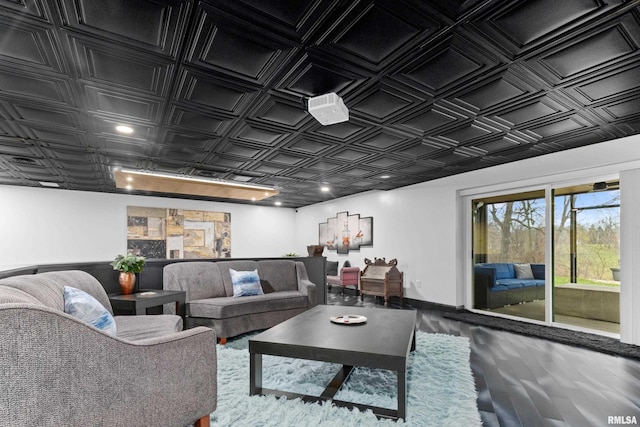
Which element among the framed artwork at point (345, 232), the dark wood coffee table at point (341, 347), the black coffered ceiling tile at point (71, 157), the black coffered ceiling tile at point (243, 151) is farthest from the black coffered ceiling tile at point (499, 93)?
the framed artwork at point (345, 232)

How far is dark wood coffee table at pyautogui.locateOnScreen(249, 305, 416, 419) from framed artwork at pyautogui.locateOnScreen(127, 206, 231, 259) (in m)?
6.05

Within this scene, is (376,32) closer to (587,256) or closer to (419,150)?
(419,150)

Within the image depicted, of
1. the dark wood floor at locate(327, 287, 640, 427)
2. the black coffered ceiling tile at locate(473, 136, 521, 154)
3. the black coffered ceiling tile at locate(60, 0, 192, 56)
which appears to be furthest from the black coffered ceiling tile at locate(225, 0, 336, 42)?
the black coffered ceiling tile at locate(473, 136, 521, 154)

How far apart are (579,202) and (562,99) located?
269cm

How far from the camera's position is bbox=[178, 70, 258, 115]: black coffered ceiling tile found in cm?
250

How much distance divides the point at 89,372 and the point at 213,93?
2.11m

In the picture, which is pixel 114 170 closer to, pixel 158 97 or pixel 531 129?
pixel 158 97

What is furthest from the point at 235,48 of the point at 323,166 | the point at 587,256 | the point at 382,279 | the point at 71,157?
the point at 382,279

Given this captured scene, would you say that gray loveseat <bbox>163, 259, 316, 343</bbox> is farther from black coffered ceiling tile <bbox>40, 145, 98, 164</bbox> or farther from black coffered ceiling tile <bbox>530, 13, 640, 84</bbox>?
black coffered ceiling tile <bbox>530, 13, 640, 84</bbox>

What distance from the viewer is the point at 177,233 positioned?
826 cm

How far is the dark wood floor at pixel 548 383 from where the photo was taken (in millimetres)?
2332

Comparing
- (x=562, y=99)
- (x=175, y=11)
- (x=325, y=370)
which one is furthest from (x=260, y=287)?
(x=562, y=99)

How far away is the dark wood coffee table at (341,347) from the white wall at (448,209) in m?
3.16

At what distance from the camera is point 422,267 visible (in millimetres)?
6543
